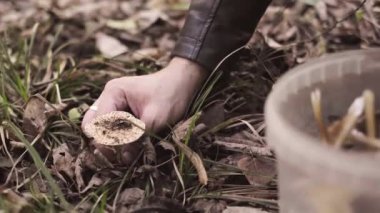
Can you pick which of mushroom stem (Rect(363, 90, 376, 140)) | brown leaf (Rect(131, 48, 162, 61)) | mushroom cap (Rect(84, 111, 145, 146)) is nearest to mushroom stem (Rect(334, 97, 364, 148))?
mushroom stem (Rect(363, 90, 376, 140))

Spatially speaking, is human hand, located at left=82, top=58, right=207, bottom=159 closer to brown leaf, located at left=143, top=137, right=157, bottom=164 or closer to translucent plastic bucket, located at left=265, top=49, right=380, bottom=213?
brown leaf, located at left=143, top=137, right=157, bottom=164

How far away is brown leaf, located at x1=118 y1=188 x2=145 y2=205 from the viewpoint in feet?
3.44

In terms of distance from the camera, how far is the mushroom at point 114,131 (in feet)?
3.37

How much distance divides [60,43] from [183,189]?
87 centimetres

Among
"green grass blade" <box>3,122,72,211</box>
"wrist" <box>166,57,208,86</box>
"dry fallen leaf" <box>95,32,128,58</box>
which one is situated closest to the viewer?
"green grass blade" <box>3,122,72,211</box>

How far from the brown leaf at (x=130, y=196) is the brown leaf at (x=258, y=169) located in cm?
19

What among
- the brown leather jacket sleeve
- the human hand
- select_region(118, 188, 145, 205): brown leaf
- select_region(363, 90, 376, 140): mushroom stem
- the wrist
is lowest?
select_region(118, 188, 145, 205): brown leaf

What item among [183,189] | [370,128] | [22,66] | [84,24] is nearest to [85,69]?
[22,66]

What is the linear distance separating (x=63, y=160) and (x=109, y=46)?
0.64m

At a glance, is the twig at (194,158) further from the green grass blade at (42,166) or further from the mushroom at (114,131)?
the green grass blade at (42,166)

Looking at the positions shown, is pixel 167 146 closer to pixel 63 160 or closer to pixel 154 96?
pixel 154 96

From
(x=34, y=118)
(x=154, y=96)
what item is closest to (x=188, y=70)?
(x=154, y=96)

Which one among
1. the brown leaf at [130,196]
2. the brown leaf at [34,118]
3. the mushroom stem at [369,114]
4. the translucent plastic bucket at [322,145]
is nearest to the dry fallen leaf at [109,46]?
the brown leaf at [34,118]

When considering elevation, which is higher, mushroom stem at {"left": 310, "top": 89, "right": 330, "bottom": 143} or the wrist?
mushroom stem at {"left": 310, "top": 89, "right": 330, "bottom": 143}
